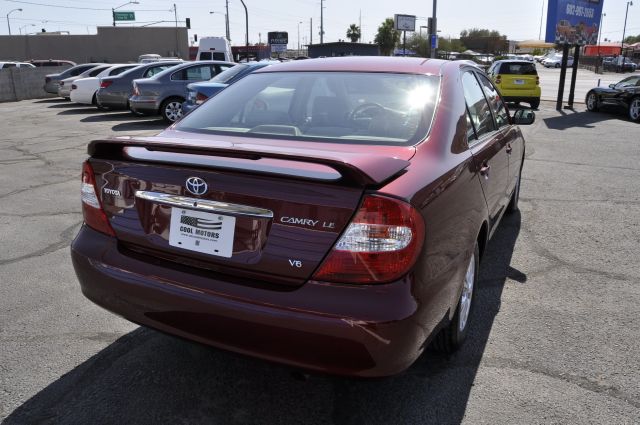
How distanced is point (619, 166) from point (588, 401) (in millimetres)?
7130

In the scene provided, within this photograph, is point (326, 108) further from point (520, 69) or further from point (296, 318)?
point (520, 69)

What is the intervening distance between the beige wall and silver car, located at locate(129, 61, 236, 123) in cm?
5076

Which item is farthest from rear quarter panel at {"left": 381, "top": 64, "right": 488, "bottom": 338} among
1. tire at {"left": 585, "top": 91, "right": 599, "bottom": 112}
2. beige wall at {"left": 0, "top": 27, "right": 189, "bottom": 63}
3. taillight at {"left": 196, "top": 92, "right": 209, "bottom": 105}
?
beige wall at {"left": 0, "top": 27, "right": 189, "bottom": 63}

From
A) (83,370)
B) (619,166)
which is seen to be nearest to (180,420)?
(83,370)

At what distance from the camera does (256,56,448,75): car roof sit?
3.28 m

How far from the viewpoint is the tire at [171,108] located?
14.2 meters

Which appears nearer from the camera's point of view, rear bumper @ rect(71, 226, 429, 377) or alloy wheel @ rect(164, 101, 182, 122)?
rear bumper @ rect(71, 226, 429, 377)

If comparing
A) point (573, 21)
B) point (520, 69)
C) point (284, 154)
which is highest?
point (573, 21)

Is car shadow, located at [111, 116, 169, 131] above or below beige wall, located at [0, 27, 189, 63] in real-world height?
below

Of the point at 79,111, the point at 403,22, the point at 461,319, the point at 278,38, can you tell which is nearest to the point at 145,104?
the point at 79,111

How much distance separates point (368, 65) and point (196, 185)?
1.69 meters

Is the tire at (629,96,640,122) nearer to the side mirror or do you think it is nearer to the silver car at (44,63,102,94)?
the side mirror

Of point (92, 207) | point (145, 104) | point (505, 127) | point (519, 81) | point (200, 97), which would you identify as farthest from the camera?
point (519, 81)

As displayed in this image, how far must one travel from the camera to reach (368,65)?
341cm
